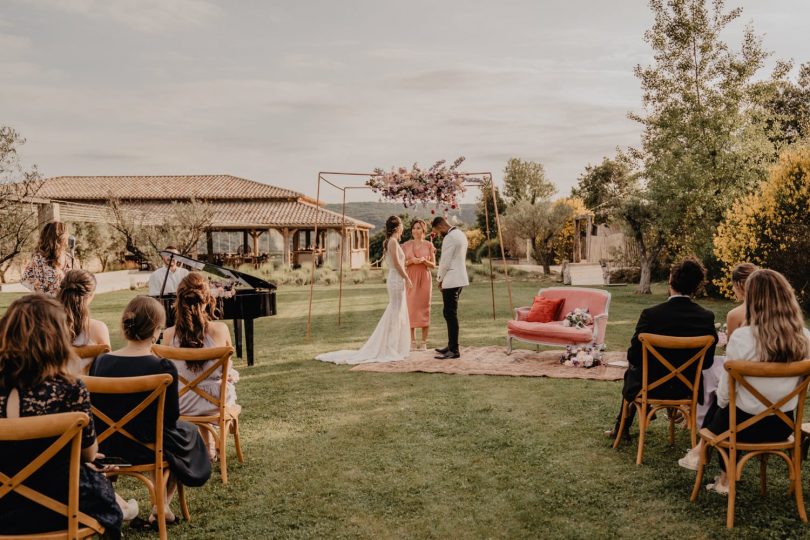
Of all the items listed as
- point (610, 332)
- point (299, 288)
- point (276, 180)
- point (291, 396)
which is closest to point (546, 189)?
point (276, 180)

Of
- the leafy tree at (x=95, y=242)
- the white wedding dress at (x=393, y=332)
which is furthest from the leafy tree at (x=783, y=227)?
the leafy tree at (x=95, y=242)

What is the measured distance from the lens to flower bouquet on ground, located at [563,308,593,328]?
874cm

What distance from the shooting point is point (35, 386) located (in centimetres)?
257

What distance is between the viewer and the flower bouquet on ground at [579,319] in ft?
28.7

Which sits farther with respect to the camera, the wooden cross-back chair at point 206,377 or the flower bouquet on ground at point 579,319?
the flower bouquet on ground at point 579,319

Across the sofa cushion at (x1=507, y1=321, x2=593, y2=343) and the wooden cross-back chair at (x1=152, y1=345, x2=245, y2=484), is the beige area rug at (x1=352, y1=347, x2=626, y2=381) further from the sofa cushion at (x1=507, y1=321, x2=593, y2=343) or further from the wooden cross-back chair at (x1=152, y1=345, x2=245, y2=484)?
the wooden cross-back chair at (x1=152, y1=345, x2=245, y2=484)

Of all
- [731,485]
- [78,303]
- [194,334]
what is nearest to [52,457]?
[78,303]

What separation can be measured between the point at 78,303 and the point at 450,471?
290cm

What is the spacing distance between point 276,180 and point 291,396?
123 ft

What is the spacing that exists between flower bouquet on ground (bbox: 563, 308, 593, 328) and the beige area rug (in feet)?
1.91

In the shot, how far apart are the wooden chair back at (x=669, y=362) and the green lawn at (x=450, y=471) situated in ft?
2.06

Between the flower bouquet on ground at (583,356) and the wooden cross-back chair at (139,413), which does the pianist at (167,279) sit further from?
the wooden cross-back chair at (139,413)

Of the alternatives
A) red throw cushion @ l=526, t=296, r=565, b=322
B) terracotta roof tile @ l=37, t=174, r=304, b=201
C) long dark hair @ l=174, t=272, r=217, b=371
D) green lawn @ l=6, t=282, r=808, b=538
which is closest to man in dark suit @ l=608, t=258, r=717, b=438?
green lawn @ l=6, t=282, r=808, b=538

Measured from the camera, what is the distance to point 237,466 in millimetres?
4875
